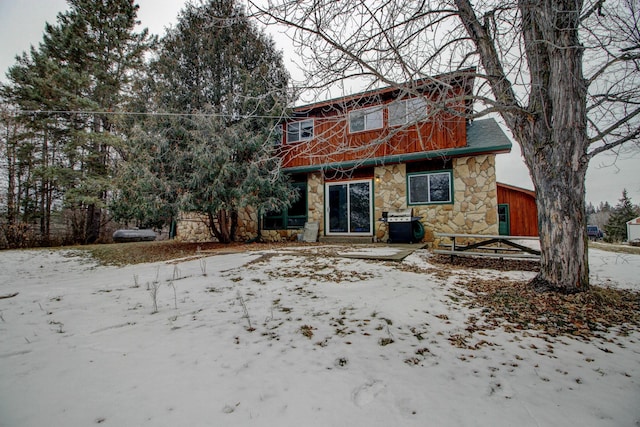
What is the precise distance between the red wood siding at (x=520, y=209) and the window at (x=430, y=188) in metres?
6.37

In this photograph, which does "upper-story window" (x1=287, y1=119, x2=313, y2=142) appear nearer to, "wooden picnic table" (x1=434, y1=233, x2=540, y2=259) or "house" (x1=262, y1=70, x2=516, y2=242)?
"house" (x1=262, y1=70, x2=516, y2=242)

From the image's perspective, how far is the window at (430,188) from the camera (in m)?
8.30

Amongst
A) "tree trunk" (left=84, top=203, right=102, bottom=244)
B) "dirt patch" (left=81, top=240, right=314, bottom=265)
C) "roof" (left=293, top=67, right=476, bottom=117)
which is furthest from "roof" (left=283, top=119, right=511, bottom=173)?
"tree trunk" (left=84, top=203, right=102, bottom=244)

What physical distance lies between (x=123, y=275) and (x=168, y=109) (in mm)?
6049

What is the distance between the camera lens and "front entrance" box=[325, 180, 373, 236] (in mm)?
9477

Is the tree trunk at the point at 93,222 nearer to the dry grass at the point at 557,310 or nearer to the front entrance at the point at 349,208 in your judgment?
the front entrance at the point at 349,208

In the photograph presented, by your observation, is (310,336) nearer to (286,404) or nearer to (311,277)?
(286,404)

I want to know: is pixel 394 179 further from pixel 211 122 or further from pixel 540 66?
pixel 211 122

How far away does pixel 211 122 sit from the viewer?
785cm

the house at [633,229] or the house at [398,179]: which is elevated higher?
the house at [398,179]

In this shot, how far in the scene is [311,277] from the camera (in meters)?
3.99

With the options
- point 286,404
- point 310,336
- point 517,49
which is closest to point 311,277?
point 310,336

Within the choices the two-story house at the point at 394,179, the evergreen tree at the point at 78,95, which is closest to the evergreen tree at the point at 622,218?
the two-story house at the point at 394,179

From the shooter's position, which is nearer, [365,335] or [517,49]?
[365,335]
